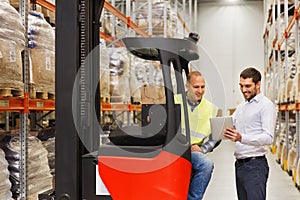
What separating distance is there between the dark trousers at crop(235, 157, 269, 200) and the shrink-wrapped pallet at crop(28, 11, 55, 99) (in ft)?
7.02

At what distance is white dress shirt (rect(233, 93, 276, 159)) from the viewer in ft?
12.7

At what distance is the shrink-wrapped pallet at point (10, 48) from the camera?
381 centimetres

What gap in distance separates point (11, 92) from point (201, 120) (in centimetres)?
176

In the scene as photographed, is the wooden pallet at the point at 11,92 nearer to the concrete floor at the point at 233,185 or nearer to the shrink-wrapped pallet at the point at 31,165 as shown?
the shrink-wrapped pallet at the point at 31,165

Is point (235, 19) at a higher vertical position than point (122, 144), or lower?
higher

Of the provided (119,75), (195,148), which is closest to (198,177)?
(195,148)

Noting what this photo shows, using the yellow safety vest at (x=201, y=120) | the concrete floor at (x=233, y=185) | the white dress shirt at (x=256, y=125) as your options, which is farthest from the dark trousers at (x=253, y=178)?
the concrete floor at (x=233, y=185)

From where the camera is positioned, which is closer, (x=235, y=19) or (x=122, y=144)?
(x=122, y=144)

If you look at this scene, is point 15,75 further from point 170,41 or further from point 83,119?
point 170,41

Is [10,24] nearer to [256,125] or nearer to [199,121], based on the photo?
[199,121]

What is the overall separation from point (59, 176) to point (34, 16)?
2461 mm

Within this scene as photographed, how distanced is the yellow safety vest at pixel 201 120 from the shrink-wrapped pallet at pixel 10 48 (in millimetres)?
1632

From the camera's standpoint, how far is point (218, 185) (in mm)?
8031

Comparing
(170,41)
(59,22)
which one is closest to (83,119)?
(59,22)
